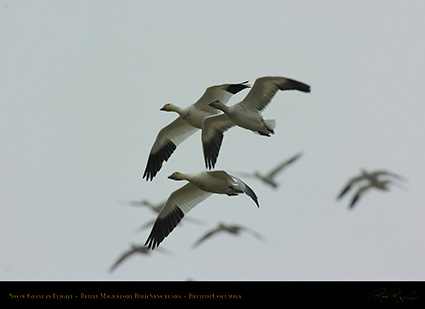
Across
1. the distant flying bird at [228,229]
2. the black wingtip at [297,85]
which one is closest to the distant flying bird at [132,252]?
the distant flying bird at [228,229]

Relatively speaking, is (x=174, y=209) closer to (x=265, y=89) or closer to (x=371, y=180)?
(x=265, y=89)

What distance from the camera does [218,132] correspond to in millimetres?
11688

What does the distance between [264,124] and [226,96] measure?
47.3 inches

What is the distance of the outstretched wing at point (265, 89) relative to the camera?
10.9 metres

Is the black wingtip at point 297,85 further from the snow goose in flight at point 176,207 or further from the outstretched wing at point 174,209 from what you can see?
the outstretched wing at point 174,209

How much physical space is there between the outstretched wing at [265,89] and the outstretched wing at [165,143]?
6.64ft

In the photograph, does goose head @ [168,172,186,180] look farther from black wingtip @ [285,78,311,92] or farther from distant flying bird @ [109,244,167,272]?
distant flying bird @ [109,244,167,272]

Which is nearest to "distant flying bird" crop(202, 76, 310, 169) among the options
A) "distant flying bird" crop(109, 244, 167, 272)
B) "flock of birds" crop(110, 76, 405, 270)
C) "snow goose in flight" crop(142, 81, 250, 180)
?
"flock of birds" crop(110, 76, 405, 270)

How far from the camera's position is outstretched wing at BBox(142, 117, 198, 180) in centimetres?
1305

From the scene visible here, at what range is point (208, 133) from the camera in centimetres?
1167

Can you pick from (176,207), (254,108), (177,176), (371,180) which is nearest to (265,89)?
(254,108)

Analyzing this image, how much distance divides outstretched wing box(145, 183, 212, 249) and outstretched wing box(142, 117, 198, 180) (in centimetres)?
138
